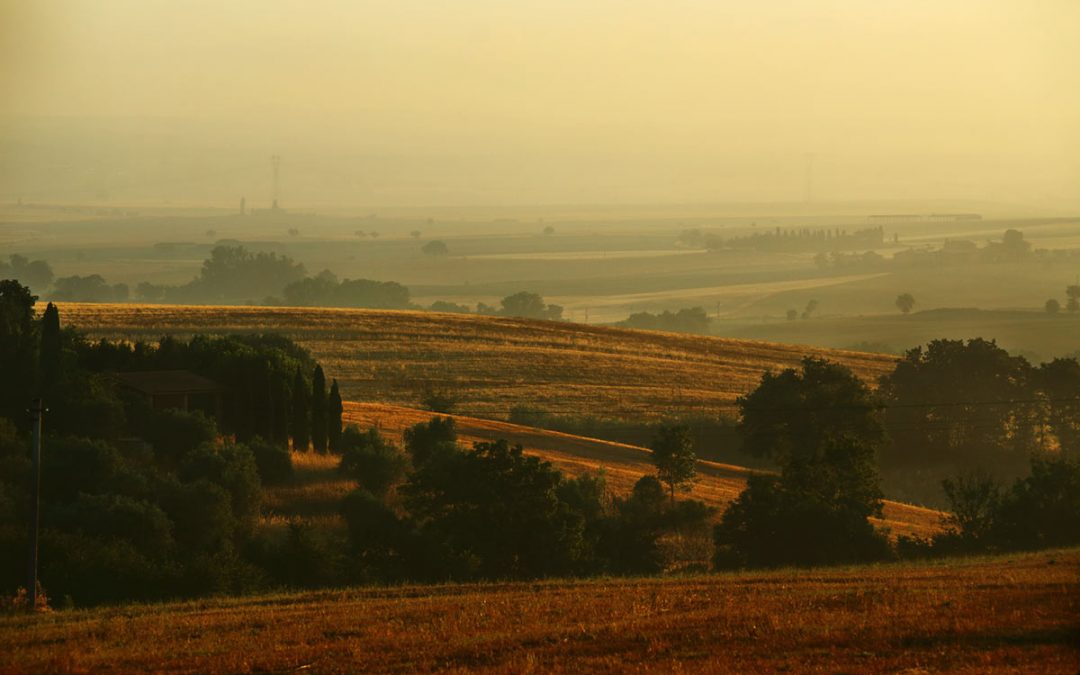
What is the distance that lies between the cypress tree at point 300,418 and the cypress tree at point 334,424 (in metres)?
0.90

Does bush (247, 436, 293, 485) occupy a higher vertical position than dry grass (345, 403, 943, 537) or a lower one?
higher

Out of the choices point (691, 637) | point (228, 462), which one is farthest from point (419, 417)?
point (691, 637)

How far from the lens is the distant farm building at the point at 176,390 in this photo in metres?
53.6

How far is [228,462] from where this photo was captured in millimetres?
45344

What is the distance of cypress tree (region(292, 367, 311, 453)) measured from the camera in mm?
54844

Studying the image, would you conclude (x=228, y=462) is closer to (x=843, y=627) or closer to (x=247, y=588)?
(x=247, y=588)

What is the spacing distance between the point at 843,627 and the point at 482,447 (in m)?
22.6

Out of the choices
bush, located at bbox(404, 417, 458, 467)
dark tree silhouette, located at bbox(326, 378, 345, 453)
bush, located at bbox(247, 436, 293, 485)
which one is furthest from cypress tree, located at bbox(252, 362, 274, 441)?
bush, located at bbox(404, 417, 458, 467)

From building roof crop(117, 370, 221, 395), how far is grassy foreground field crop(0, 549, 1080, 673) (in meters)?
26.0

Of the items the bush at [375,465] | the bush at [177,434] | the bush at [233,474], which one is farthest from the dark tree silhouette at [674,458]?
the bush at [177,434]

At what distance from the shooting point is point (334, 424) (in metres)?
55.6

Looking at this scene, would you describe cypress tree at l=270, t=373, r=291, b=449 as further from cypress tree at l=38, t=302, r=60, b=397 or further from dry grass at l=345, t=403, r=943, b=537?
cypress tree at l=38, t=302, r=60, b=397

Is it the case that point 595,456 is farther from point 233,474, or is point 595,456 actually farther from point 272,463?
point 233,474

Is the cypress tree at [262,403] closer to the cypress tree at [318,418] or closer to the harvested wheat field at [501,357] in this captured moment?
the cypress tree at [318,418]
